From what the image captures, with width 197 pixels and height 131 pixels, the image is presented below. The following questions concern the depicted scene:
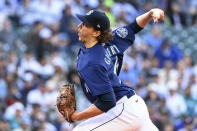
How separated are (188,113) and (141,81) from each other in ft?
4.35

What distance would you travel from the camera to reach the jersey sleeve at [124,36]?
6.18 m

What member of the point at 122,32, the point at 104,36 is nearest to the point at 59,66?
the point at 122,32

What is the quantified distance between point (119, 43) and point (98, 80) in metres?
0.75

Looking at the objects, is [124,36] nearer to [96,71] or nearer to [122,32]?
[122,32]

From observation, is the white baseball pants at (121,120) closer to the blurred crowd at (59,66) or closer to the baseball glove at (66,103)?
the baseball glove at (66,103)

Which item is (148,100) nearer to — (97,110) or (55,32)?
(55,32)

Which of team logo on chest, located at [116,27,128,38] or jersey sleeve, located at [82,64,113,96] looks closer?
jersey sleeve, located at [82,64,113,96]

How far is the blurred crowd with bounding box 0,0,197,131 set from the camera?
11.7 m

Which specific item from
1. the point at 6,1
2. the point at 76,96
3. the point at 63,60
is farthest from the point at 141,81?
the point at 76,96

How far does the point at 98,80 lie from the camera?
18.4ft

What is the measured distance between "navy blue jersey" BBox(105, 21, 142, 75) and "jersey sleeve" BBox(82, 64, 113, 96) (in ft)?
1.27

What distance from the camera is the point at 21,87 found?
1243cm

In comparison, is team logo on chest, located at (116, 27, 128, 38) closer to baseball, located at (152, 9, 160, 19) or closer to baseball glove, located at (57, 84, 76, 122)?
baseball, located at (152, 9, 160, 19)

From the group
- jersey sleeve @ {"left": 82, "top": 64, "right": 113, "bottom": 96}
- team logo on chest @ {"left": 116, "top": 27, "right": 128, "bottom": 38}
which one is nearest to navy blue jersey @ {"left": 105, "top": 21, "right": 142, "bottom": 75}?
team logo on chest @ {"left": 116, "top": 27, "right": 128, "bottom": 38}
